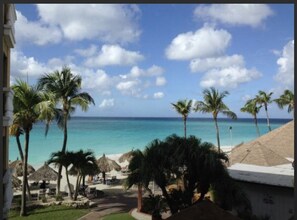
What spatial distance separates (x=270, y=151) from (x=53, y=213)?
10.3 m

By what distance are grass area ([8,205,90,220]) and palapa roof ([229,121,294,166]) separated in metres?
7.83

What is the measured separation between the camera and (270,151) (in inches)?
680

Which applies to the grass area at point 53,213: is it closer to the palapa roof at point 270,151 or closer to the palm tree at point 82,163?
the palm tree at point 82,163

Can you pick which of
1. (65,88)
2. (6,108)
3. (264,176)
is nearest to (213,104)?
(65,88)

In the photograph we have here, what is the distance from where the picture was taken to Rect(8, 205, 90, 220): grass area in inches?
592

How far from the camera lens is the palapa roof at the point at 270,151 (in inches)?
660

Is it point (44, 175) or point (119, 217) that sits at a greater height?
point (44, 175)

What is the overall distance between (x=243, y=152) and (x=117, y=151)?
48.6 metres

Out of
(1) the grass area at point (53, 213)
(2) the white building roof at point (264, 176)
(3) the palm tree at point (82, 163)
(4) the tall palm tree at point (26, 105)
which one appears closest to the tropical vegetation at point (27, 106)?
(4) the tall palm tree at point (26, 105)

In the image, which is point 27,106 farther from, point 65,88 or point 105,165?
point 105,165

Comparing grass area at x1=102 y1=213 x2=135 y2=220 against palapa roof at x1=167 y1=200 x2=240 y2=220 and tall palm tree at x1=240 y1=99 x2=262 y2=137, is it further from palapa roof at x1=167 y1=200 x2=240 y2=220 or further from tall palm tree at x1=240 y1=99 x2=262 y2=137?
tall palm tree at x1=240 y1=99 x2=262 y2=137

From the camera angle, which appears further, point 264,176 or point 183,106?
point 183,106

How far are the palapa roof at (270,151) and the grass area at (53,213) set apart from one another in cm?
783

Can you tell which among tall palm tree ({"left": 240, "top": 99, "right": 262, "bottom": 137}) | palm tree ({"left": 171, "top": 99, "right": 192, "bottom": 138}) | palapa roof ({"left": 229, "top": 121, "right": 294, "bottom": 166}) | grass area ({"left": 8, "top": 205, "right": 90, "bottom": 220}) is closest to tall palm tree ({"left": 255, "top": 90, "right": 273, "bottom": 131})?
tall palm tree ({"left": 240, "top": 99, "right": 262, "bottom": 137})
